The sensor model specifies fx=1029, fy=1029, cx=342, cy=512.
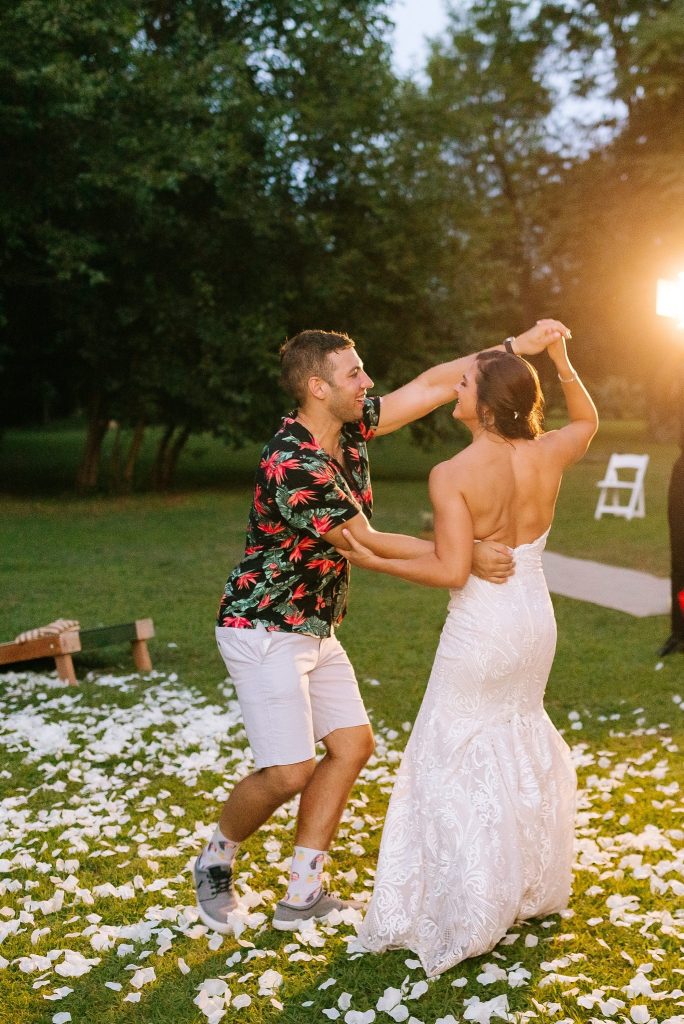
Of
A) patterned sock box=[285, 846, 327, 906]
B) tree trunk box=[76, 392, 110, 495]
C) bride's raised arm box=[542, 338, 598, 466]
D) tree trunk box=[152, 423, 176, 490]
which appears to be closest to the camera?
bride's raised arm box=[542, 338, 598, 466]

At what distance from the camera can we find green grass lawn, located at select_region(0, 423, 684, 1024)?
3498mm

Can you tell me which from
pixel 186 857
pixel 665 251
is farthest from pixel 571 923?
pixel 665 251

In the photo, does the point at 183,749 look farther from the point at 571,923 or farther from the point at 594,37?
the point at 594,37

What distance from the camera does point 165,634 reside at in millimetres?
9688

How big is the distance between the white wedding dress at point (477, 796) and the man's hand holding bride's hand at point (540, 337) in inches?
31.0

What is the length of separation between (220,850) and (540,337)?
235cm

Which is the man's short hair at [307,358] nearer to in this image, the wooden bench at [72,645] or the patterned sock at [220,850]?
the patterned sock at [220,850]

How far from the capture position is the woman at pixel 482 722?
356 cm

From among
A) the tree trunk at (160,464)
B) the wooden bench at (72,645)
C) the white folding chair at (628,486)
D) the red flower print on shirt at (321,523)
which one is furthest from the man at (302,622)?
the tree trunk at (160,464)

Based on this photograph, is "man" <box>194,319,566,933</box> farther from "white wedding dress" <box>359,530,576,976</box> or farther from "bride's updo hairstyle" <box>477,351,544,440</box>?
"bride's updo hairstyle" <box>477,351,544,440</box>

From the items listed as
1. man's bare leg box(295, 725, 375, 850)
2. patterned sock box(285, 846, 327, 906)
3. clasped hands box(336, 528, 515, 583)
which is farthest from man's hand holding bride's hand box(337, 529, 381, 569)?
patterned sock box(285, 846, 327, 906)

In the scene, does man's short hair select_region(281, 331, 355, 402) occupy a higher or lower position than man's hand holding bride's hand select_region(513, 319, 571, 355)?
lower

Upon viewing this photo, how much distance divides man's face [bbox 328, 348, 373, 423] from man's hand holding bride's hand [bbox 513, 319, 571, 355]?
68cm

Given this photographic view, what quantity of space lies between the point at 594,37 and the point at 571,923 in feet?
102
